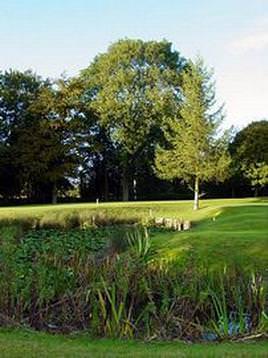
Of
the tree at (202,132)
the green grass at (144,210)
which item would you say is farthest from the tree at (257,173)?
the tree at (202,132)

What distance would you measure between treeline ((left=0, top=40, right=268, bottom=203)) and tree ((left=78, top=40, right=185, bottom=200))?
0.10 metres

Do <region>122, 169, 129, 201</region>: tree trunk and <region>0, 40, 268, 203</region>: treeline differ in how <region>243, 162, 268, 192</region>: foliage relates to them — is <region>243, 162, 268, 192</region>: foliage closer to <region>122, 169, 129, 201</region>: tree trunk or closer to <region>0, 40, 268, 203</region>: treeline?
<region>0, 40, 268, 203</region>: treeline

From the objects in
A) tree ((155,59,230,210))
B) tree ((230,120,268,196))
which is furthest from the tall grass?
tree ((230,120,268,196))

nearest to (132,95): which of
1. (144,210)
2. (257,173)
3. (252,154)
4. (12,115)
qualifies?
(12,115)

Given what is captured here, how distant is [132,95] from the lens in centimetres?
5869

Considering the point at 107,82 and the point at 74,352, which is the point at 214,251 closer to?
the point at 74,352

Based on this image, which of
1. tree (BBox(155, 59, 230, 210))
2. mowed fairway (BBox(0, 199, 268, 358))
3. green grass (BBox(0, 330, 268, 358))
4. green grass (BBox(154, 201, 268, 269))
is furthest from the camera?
tree (BBox(155, 59, 230, 210))

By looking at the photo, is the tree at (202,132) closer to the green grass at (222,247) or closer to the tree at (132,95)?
the green grass at (222,247)

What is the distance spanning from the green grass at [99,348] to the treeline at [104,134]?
45.4m

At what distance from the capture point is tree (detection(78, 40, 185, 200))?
5794 cm

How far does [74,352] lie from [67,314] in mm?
1720

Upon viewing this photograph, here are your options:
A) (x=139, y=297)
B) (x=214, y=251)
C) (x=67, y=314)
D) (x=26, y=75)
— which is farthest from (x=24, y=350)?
(x=26, y=75)

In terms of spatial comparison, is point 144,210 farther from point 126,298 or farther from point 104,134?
point 126,298

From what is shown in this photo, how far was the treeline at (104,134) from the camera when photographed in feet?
180
